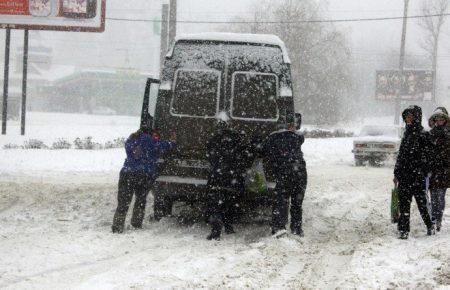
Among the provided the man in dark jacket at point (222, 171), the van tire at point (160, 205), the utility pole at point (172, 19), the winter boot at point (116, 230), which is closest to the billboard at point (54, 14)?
the utility pole at point (172, 19)

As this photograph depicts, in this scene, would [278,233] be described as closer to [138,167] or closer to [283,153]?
[283,153]

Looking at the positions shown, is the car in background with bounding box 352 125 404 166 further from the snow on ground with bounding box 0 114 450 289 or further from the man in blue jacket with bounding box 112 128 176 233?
the man in blue jacket with bounding box 112 128 176 233

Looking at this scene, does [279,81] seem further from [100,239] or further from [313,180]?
[313,180]

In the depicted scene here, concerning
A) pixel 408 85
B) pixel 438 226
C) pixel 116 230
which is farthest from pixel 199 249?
pixel 408 85

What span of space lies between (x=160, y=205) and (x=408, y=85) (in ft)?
161

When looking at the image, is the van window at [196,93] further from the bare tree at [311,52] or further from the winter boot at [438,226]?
the bare tree at [311,52]

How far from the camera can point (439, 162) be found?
7707mm

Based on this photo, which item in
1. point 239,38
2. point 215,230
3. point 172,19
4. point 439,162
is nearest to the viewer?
point 215,230

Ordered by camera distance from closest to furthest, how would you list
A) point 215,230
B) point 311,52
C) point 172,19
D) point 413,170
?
1. point 413,170
2. point 215,230
3. point 172,19
4. point 311,52

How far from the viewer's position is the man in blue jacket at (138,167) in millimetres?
7758

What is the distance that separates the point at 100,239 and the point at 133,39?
104m

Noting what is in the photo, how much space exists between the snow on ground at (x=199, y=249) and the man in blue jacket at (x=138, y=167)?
351 millimetres

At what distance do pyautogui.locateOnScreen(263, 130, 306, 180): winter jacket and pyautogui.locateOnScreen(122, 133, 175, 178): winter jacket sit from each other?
4.52 feet

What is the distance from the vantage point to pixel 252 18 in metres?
45.4
